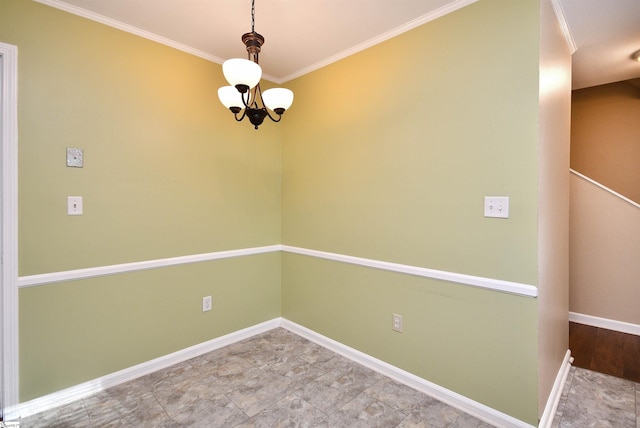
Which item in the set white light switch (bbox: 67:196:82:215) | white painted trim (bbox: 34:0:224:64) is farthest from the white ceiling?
white light switch (bbox: 67:196:82:215)

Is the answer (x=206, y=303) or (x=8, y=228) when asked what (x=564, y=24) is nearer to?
(x=206, y=303)

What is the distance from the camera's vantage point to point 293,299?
123 inches

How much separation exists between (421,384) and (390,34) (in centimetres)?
256

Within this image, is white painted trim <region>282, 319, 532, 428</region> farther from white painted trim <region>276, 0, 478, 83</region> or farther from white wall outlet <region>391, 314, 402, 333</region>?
white painted trim <region>276, 0, 478, 83</region>

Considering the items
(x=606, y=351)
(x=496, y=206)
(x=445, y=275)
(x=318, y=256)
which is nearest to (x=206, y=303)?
(x=318, y=256)

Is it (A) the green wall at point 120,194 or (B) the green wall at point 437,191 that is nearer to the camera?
(B) the green wall at point 437,191

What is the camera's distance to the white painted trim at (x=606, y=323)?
3.01 meters

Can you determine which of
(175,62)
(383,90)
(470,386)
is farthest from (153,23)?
(470,386)

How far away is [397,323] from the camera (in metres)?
2.28

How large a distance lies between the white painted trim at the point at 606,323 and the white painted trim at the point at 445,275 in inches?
94.5

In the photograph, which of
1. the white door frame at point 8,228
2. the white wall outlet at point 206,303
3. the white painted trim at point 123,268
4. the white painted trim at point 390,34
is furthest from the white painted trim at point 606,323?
the white door frame at point 8,228

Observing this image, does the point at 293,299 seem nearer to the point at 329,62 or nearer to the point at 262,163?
the point at 262,163

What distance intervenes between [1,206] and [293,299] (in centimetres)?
229

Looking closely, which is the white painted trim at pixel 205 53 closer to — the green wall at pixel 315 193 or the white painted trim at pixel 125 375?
the green wall at pixel 315 193
